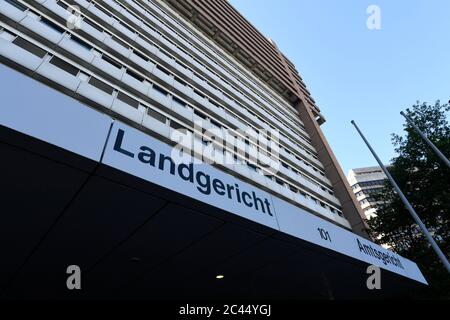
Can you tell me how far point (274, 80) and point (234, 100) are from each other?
1180cm

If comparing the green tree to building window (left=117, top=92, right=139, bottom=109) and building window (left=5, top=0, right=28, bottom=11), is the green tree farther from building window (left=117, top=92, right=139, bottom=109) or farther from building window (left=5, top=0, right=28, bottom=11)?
building window (left=5, top=0, right=28, bottom=11)

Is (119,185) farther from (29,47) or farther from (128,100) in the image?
(29,47)

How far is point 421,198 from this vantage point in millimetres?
16078

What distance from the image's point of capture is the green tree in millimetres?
14312

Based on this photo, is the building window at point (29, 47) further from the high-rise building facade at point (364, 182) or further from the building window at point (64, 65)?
the high-rise building facade at point (364, 182)

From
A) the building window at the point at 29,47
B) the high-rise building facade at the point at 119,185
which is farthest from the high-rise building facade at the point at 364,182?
the building window at the point at 29,47

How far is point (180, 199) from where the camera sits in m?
4.08

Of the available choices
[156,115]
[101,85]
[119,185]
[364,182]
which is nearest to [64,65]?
[101,85]

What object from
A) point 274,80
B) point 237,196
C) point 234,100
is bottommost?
point 237,196

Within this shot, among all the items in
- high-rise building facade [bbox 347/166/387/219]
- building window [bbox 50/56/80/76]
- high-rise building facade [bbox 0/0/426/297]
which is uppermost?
high-rise building facade [bbox 347/166/387/219]

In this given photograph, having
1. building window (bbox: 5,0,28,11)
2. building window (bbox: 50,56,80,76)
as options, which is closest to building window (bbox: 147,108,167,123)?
building window (bbox: 50,56,80,76)

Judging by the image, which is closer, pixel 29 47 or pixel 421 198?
pixel 29 47

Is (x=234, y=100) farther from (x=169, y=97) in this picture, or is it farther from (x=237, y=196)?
(x=237, y=196)

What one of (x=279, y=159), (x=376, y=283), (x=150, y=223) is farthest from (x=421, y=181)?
(x=150, y=223)
